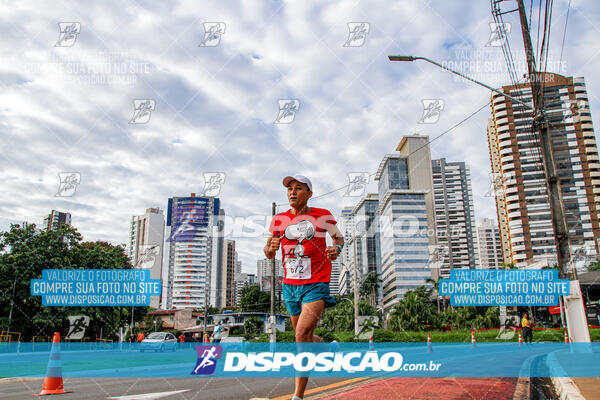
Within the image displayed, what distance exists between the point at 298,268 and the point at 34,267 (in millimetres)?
27512

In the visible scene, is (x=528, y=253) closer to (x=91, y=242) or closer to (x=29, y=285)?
(x=91, y=242)

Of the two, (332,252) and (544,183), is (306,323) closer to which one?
(332,252)

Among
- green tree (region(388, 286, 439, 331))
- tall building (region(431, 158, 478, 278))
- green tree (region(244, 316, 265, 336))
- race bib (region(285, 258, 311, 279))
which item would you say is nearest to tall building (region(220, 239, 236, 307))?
tall building (region(431, 158, 478, 278))

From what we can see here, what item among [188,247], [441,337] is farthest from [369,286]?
[188,247]

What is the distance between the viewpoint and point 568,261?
8.24 m

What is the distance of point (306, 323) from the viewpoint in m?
3.25

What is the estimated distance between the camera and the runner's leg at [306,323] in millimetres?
3223

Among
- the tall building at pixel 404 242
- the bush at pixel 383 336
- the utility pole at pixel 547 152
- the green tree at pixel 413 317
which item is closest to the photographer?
the utility pole at pixel 547 152

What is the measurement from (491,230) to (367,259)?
210ft

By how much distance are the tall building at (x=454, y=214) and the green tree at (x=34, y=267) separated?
151 m

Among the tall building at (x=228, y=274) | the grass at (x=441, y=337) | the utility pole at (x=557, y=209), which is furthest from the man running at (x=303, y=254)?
the tall building at (x=228, y=274)

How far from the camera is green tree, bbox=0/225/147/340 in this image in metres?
24.7

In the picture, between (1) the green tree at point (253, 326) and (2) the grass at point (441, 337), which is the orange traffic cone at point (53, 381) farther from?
(1) the green tree at point (253, 326)

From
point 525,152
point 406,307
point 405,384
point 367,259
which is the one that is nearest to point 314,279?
point 405,384
